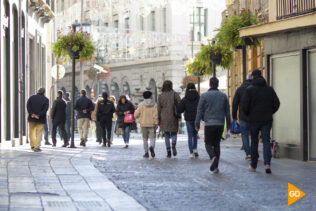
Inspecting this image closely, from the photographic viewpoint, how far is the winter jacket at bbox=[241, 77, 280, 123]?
45.9 ft

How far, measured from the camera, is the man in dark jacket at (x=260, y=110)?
45.9ft

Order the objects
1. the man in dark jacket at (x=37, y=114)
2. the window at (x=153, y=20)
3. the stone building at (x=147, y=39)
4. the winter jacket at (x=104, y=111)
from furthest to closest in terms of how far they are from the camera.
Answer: the window at (x=153, y=20), the stone building at (x=147, y=39), the winter jacket at (x=104, y=111), the man in dark jacket at (x=37, y=114)

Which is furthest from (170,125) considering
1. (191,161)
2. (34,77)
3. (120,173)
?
(34,77)

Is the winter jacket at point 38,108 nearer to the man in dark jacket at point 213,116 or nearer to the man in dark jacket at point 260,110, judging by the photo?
the man in dark jacket at point 213,116

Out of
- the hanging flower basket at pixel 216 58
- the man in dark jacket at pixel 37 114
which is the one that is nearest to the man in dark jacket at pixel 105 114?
the man in dark jacket at pixel 37 114

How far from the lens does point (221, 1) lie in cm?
7012

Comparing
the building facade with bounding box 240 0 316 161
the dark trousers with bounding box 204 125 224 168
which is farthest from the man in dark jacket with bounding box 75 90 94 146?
the dark trousers with bounding box 204 125 224 168

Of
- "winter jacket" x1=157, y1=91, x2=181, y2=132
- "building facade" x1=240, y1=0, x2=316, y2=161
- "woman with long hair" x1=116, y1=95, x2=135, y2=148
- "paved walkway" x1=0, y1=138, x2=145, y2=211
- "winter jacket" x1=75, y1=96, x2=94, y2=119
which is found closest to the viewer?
"paved walkway" x1=0, y1=138, x2=145, y2=211

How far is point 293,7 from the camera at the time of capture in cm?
1886

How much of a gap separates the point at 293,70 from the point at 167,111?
289 centimetres

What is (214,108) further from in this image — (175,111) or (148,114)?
(148,114)

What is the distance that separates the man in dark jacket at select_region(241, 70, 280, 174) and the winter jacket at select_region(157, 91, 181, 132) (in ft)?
14.2

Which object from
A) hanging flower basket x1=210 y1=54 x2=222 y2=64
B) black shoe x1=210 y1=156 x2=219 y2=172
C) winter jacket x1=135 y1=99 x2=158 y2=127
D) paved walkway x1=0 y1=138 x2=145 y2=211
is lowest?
paved walkway x1=0 y1=138 x2=145 y2=211

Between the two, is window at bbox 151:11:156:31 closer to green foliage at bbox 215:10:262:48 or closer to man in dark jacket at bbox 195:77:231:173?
green foliage at bbox 215:10:262:48
